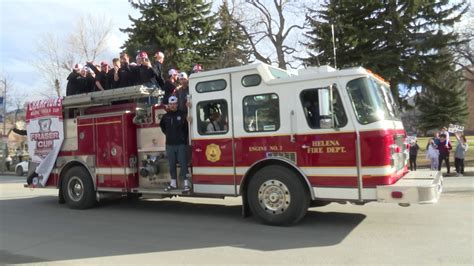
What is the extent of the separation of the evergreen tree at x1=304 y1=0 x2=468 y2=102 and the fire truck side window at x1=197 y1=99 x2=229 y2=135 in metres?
18.2

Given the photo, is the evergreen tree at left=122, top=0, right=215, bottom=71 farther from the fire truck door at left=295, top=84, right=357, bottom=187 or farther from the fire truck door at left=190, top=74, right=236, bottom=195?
the fire truck door at left=295, top=84, right=357, bottom=187

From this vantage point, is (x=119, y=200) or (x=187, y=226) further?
(x=119, y=200)

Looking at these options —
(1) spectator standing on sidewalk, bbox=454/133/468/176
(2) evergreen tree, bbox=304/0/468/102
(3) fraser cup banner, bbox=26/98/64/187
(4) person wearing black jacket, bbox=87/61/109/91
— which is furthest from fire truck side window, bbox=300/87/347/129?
(2) evergreen tree, bbox=304/0/468/102

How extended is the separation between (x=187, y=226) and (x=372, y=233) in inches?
124

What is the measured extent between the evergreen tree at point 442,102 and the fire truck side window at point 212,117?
867 inches

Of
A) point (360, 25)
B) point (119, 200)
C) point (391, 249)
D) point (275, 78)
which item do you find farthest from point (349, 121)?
point (360, 25)

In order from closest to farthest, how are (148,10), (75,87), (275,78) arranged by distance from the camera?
(275,78) → (75,87) → (148,10)

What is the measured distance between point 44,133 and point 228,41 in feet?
74.1

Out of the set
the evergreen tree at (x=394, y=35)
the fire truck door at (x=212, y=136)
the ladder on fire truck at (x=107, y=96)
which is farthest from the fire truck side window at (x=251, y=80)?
the evergreen tree at (x=394, y=35)

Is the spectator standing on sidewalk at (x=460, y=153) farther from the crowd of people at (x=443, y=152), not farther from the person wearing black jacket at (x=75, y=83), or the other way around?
the person wearing black jacket at (x=75, y=83)

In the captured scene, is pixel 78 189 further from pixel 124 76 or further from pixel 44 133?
pixel 124 76

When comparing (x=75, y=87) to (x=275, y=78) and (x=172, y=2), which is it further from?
(x=172, y=2)

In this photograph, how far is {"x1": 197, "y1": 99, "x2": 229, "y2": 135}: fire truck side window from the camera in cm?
841

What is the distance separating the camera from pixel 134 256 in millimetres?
6305
